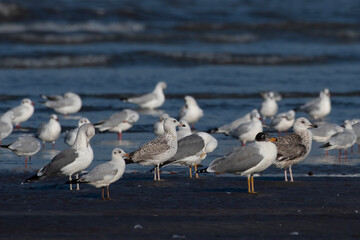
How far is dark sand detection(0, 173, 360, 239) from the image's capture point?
7.67 meters

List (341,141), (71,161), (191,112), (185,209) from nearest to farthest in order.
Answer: (185,209) < (71,161) < (341,141) < (191,112)

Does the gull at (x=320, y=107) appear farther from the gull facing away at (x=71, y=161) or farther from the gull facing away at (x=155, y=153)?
the gull facing away at (x=71, y=161)

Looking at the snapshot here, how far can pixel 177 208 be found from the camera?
8.78m

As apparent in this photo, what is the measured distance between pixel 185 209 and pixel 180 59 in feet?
68.8

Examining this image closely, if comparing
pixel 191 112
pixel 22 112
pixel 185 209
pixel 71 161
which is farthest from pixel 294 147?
pixel 22 112

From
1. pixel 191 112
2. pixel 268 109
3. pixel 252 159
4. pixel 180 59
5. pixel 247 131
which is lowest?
pixel 252 159

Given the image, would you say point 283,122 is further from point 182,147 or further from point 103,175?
point 103,175

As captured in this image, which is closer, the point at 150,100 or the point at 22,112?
the point at 22,112

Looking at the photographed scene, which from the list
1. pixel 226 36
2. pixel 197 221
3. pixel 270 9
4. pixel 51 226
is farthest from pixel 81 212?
pixel 270 9

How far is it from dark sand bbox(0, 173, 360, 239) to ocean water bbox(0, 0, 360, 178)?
46.6 inches

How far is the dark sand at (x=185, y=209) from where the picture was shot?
7.67 m

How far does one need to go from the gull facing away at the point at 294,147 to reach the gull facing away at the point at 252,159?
3.07 ft

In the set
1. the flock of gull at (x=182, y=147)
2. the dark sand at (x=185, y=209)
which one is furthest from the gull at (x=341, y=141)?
the dark sand at (x=185, y=209)

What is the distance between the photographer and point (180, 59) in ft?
96.5
